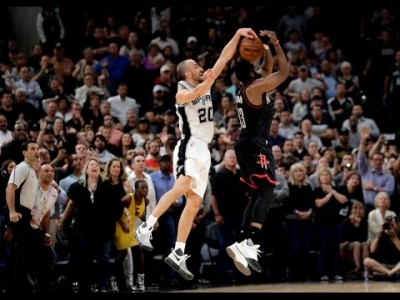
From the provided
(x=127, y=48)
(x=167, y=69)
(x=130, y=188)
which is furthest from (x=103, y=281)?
(x=127, y=48)

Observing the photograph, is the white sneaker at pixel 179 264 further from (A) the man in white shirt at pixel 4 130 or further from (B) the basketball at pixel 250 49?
(A) the man in white shirt at pixel 4 130

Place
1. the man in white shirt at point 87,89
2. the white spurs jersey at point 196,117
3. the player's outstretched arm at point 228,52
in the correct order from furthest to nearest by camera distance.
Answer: the man in white shirt at point 87,89 → the white spurs jersey at point 196,117 → the player's outstretched arm at point 228,52

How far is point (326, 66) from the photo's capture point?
778 inches

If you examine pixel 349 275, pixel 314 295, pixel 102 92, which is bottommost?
pixel 349 275

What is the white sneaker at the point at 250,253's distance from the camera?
11.4 metres

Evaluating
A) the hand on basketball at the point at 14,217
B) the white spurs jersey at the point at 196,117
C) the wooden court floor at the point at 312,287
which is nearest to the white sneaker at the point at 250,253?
the white spurs jersey at the point at 196,117

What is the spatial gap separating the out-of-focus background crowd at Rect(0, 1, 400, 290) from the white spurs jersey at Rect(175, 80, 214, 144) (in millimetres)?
2685

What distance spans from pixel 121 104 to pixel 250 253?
677 cm

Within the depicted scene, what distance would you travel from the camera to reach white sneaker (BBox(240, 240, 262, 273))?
1143cm

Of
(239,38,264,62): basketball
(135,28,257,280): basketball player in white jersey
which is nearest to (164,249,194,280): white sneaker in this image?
(135,28,257,280): basketball player in white jersey

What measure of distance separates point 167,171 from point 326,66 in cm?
602

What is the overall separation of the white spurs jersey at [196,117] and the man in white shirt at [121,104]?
5.91m

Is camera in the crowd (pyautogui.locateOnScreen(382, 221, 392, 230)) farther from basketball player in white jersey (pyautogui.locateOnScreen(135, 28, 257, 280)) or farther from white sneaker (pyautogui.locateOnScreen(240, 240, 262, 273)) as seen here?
basketball player in white jersey (pyautogui.locateOnScreen(135, 28, 257, 280))

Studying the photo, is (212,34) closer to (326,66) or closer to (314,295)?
(326,66)
